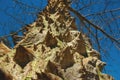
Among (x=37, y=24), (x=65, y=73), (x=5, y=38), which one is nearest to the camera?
(x=65, y=73)

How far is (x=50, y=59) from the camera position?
2006mm

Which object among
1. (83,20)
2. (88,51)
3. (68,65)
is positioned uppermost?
(83,20)

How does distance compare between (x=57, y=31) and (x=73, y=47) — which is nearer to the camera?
(x=73, y=47)

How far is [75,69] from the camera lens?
1.99m

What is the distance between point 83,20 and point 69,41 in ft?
5.06

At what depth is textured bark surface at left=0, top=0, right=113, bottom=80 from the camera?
1.79 m

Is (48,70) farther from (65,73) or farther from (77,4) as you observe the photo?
(77,4)

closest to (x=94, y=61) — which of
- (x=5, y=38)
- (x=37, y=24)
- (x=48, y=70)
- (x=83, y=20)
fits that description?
(x=48, y=70)

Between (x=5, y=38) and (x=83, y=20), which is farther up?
(x=83, y=20)

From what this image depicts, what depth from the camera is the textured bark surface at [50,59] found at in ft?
5.88

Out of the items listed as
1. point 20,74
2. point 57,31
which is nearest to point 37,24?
point 57,31

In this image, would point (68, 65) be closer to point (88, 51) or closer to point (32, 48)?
point (32, 48)

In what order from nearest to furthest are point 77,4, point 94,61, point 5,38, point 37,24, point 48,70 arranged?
point 48,70, point 94,61, point 37,24, point 5,38, point 77,4

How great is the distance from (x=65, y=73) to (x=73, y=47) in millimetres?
404
